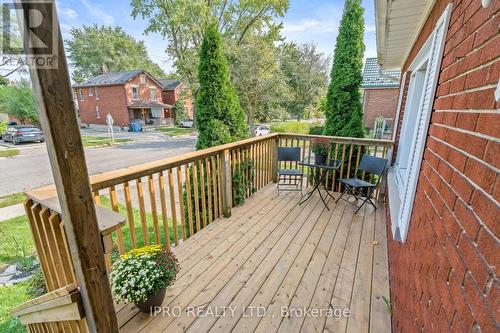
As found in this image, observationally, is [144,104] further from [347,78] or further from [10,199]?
[347,78]

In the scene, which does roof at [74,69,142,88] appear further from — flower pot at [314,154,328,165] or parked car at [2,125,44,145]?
flower pot at [314,154,328,165]

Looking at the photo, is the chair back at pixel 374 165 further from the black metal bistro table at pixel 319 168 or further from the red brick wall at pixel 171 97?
the red brick wall at pixel 171 97

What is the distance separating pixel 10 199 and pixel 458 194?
8311 mm

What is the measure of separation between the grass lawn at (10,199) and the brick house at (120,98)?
55.1ft

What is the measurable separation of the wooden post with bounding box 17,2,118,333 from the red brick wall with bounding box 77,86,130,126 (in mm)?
23348

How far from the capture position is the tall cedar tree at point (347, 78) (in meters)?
4.19

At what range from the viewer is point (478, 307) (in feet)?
1.94

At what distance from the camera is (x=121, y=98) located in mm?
20953

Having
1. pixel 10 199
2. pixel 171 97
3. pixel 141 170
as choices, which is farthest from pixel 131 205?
pixel 171 97

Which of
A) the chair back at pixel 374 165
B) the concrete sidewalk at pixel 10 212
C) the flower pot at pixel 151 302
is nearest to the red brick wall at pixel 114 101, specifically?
the concrete sidewalk at pixel 10 212

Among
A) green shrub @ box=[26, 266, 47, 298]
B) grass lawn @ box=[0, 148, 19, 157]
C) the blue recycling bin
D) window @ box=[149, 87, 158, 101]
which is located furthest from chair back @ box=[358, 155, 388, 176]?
window @ box=[149, 87, 158, 101]

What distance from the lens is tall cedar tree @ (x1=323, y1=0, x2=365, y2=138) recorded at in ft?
13.8

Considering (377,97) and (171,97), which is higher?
(171,97)

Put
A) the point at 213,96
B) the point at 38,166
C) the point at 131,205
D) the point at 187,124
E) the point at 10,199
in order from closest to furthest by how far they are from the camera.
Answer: the point at 131,205 → the point at 213,96 → the point at 38,166 → the point at 10,199 → the point at 187,124
